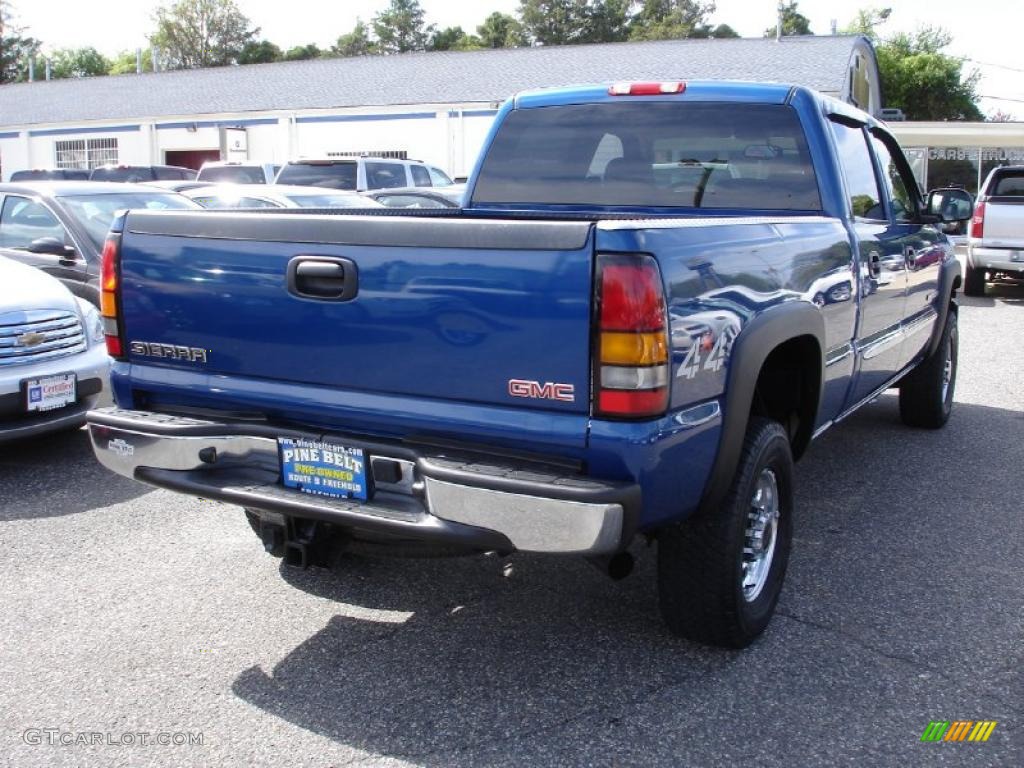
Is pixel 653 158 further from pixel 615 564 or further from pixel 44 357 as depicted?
pixel 44 357

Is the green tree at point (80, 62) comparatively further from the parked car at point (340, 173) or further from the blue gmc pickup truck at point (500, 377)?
the blue gmc pickup truck at point (500, 377)

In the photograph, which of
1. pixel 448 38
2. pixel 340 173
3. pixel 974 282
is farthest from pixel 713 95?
pixel 448 38

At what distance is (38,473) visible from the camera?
577cm

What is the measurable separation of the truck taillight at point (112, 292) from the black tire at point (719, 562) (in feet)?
6.61

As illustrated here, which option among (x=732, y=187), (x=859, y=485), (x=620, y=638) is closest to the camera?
(x=620, y=638)

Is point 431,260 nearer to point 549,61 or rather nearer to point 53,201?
point 53,201

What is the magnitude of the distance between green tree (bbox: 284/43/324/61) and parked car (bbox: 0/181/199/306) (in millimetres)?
85640

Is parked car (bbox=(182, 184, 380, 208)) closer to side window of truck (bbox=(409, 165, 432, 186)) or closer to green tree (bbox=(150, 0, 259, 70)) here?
side window of truck (bbox=(409, 165, 432, 186))

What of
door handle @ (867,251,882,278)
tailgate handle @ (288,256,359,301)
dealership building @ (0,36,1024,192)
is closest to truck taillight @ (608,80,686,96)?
door handle @ (867,251,882,278)

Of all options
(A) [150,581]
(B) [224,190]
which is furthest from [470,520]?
(B) [224,190]

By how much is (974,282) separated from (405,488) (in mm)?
13957

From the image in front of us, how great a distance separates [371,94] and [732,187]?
30484 mm

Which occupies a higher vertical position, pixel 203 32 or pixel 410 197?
pixel 203 32

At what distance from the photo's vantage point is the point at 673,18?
77.6 meters
